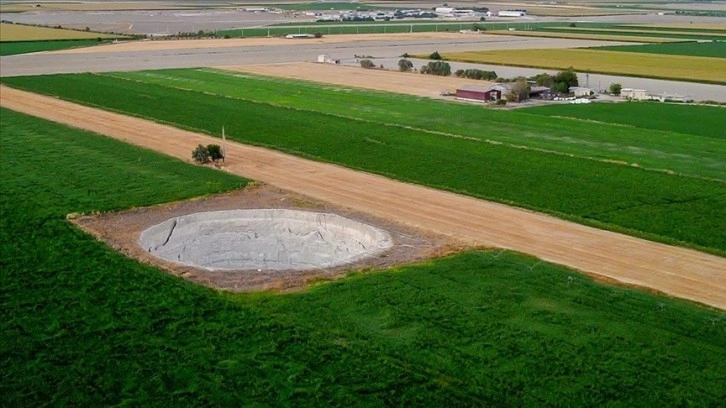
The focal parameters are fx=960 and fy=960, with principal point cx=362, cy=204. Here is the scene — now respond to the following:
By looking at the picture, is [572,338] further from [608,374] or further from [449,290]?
[449,290]

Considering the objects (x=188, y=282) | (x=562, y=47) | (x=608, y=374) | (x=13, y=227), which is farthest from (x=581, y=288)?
(x=562, y=47)

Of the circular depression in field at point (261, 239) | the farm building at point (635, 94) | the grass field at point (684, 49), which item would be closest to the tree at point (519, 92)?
the farm building at point (635, 94)

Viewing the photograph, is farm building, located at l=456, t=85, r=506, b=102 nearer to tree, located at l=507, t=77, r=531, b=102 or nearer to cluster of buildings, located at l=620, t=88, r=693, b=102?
tree, located at l=507, t=77, r=531, b=102

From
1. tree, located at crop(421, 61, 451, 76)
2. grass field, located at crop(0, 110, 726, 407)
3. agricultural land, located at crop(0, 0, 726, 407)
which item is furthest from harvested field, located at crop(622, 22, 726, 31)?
grass field, located at crop(0, 110, 726, 407)

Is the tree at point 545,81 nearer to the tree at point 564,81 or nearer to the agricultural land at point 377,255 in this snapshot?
the tree at point 564,81

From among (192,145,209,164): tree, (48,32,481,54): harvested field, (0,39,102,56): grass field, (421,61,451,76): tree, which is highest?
(0,39,102,56): grass field

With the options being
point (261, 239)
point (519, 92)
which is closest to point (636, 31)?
point (519, 92)
